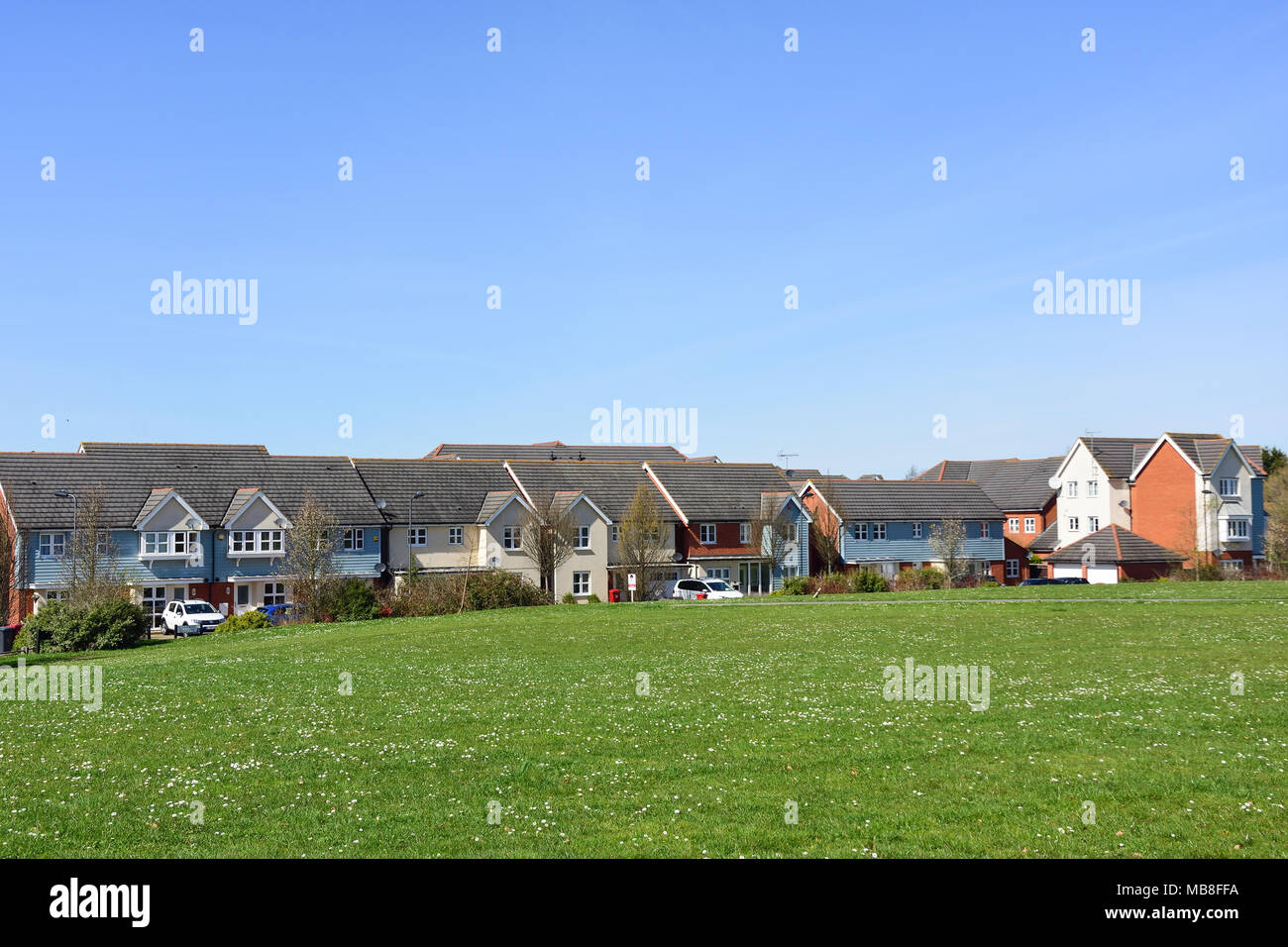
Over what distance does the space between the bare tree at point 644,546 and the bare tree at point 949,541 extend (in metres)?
23.4

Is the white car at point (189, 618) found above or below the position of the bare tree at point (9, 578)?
below

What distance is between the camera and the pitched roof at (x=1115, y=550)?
78625mm

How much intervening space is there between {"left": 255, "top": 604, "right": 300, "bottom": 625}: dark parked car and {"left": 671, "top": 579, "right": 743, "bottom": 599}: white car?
23.9 metres

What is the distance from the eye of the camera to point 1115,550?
78.8 meters

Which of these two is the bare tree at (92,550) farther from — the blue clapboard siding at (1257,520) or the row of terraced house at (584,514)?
the blue clapboard siding at (1257,520)

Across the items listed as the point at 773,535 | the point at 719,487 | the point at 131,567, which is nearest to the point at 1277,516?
the point at 773,535

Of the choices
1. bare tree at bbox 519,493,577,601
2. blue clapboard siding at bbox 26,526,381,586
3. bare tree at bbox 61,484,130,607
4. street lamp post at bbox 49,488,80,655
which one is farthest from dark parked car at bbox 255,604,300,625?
bare tree at bbox 519,493,577,601

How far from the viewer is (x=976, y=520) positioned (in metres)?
85.9

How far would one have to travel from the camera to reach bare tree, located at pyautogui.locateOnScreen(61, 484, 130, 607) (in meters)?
54.5

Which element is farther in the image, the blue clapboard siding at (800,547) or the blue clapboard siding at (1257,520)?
the blue clapboard siding at (1257,520)

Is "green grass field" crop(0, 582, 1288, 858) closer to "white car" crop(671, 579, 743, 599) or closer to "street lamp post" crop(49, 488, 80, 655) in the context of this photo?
"white car" crop(671, 579, 743, 599)

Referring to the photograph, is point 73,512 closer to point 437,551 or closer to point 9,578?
point 9,578

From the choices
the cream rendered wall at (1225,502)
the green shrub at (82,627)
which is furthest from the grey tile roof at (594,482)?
the cream rendered wall at (1225,502)

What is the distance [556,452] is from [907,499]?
41415 millimetres
